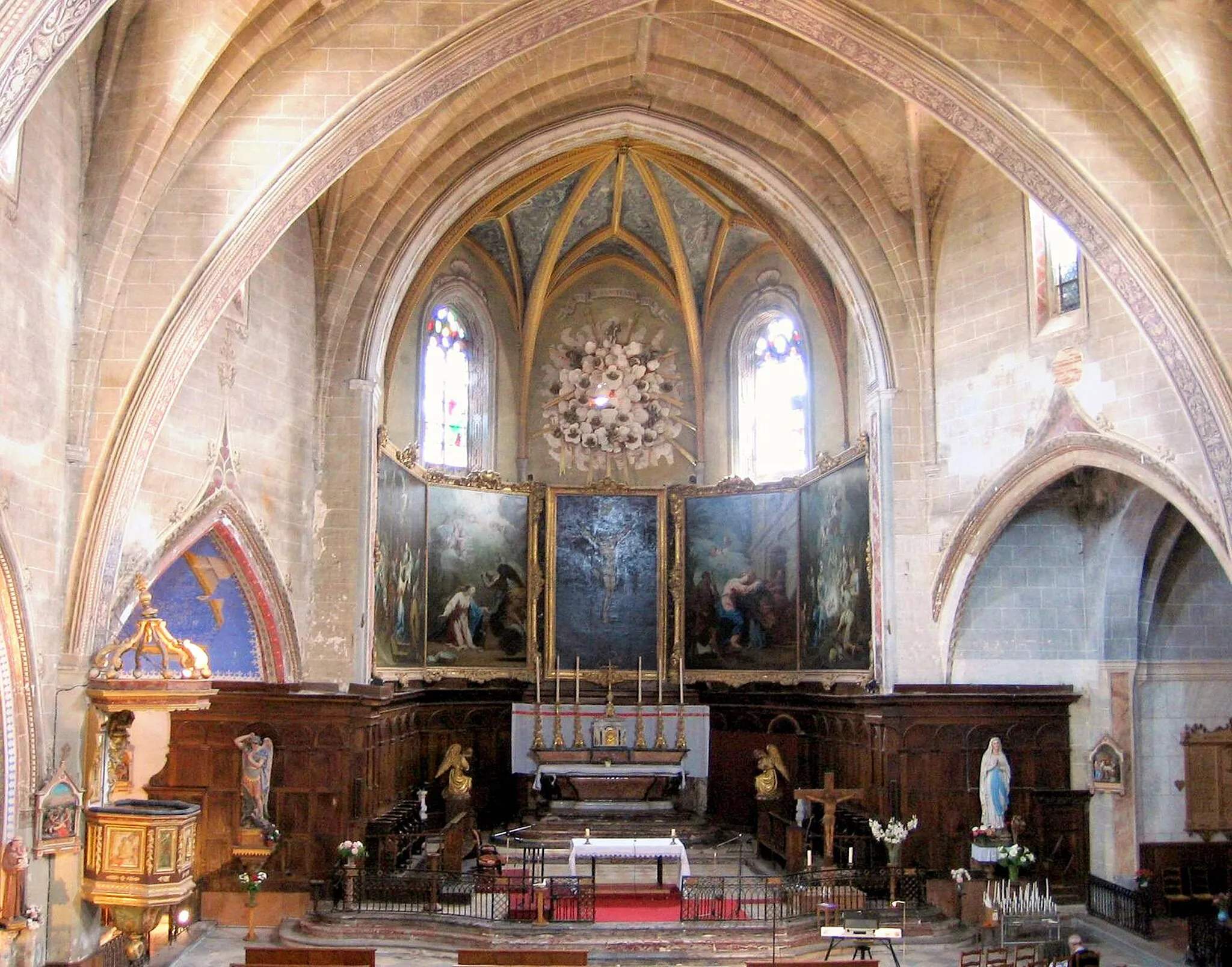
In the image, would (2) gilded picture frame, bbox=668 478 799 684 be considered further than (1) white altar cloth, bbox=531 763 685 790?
Yes

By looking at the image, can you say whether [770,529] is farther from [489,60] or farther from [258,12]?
[258,12]

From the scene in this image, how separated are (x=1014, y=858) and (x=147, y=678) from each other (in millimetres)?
11266

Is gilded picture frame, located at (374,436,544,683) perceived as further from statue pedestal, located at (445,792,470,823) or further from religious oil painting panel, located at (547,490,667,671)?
statue pedestal, located at (445,792,470,823)

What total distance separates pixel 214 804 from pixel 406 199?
9.42 m

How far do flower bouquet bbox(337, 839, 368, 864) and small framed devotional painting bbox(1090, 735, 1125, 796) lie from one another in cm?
1034

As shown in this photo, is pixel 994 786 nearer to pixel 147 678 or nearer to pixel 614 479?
pixel 614 479

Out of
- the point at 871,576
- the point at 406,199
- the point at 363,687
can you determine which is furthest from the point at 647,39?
the point at 363,687

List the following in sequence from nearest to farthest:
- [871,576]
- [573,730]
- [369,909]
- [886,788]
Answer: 1. [369,909]
2. [886,788]
3. [871,576]
4. [573,730]

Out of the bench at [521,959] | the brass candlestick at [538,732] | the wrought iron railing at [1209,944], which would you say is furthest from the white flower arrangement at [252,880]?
the wrought iron railing at [1209,944]

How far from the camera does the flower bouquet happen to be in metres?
18.4

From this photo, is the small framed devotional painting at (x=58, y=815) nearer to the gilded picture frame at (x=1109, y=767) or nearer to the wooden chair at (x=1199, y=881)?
the gilded picture frame at (x=1109, y=767)

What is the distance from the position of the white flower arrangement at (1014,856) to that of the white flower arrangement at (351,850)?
8575 mm

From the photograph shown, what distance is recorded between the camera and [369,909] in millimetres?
18156

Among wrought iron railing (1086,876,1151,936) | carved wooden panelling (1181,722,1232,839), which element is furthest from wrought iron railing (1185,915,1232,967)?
carved wooden panelling (1181,722,1232,839)
